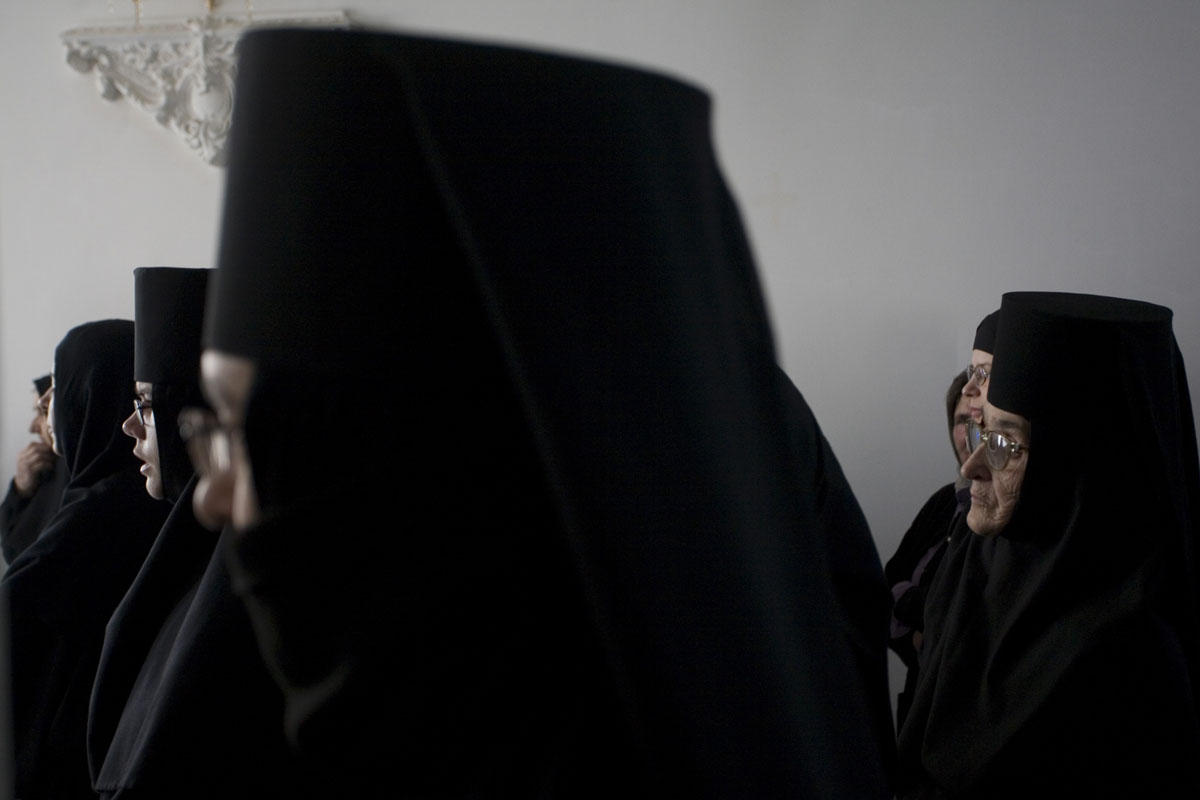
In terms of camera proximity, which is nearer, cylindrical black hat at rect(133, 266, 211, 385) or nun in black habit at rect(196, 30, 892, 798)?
nun in black habit at rect(196, 30, 892, 798)

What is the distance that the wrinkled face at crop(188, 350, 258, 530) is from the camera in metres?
0.79

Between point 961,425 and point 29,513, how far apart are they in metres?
3.36

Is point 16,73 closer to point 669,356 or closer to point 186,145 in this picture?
point 186,145

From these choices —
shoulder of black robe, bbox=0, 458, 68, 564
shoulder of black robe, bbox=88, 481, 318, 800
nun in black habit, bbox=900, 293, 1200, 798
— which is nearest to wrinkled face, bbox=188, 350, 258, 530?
shoulder of black robe, bbox=88, 481, 318, 800

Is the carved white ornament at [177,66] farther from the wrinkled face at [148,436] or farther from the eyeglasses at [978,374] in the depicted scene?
the eyeglasses at [978,374]

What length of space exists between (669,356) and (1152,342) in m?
1.38

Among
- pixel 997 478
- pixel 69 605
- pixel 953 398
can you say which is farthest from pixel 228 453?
pixel 953 398

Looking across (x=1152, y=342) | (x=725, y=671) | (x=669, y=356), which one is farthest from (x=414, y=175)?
(x=1152, y=342)

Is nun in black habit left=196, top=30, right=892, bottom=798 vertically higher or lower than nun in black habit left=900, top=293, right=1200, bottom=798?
higher

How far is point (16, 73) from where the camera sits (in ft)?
13.1

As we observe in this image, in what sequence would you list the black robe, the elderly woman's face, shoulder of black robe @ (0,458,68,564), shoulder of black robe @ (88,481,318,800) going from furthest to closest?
1. shoulder of black robe @ (0,458,68,564)
2. the black robe
3. the elderly woman's face
4. shoulder of black robe @ (88,481,318,800)

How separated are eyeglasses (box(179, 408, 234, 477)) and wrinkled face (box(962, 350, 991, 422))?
7.37 feet

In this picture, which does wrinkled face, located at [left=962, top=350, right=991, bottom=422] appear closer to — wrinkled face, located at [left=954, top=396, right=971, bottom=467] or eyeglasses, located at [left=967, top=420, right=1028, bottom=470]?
wrinkled face, located at [left=954, top=396, right=971, bottom=467]

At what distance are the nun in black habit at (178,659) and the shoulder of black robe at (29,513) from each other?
1806 mm
